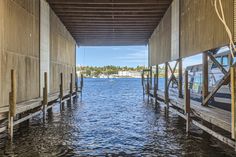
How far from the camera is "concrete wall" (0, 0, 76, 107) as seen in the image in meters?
11.4

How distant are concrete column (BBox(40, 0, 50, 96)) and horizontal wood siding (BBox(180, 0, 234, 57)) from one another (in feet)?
24.2

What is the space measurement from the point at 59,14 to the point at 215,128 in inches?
561

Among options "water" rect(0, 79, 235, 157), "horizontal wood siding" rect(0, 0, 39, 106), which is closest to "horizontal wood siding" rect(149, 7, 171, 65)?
"water" rect(0, 79, 235, 157)

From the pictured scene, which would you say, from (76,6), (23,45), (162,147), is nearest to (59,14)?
(76,6)

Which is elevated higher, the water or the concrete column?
the concrete column

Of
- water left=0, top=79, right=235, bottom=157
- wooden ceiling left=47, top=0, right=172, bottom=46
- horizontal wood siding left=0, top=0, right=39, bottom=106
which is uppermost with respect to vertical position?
wooden ceiling left=47, top=0, right=172, bottom=46

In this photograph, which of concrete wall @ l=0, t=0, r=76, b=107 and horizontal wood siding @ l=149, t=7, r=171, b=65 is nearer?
concrete wall @ l=0, t=0, r=76, b=107

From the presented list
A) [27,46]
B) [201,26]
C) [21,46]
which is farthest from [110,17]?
[201,26]

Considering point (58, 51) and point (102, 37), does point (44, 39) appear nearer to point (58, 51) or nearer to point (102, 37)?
point (58, 51)

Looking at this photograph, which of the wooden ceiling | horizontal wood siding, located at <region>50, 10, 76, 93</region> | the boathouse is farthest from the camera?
horizontal wood siding, located at <region>50, 10, 76, 93</region>

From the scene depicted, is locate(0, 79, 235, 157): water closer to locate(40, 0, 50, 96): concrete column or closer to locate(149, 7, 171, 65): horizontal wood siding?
locate(40, 0, 50, 96): concrete column

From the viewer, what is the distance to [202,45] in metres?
11.4

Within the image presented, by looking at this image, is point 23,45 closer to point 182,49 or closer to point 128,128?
point 128,128

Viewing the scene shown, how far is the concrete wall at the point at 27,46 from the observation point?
11398 mm
